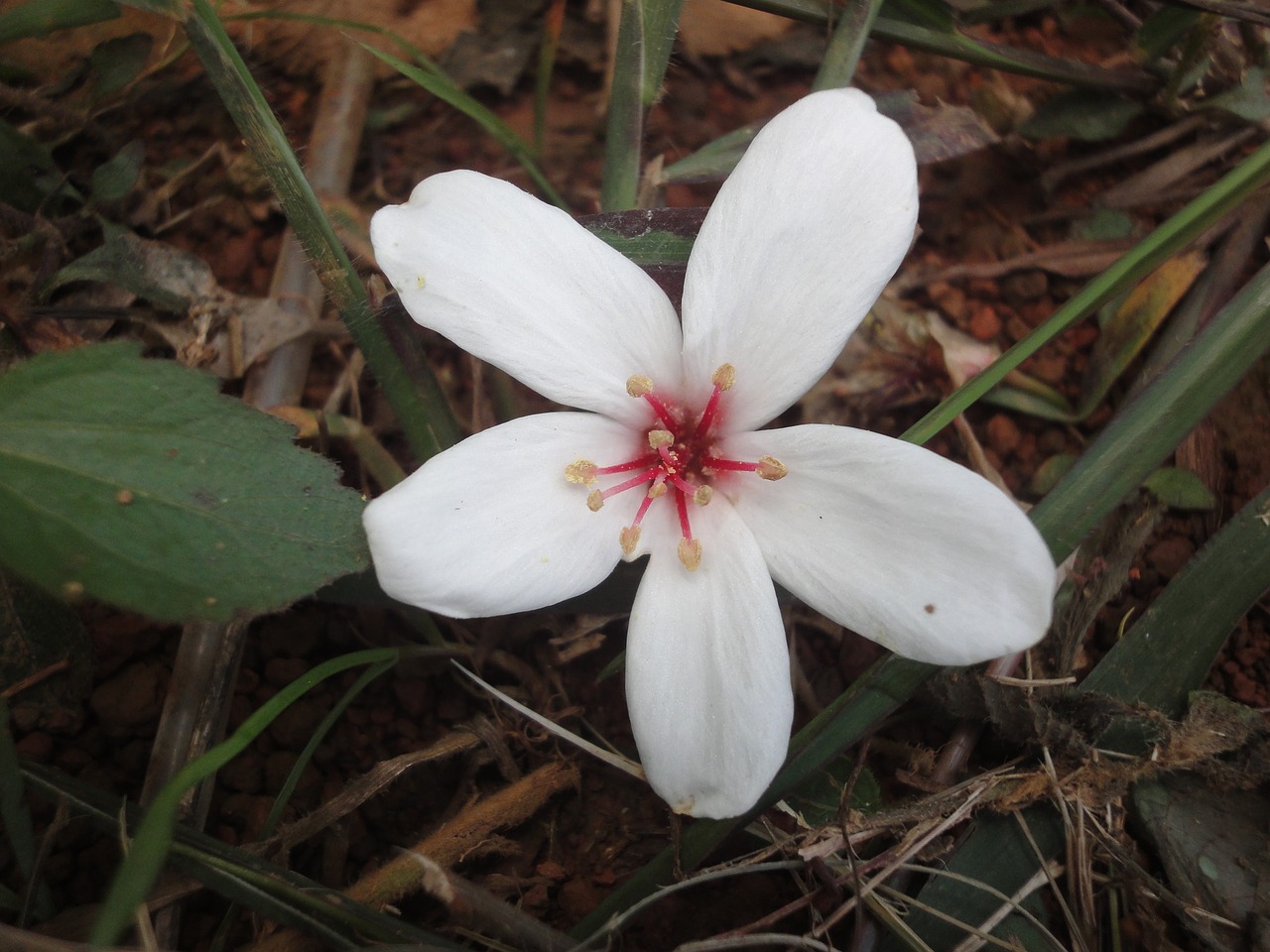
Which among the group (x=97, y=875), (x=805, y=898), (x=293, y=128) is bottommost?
(x=97, y=875)

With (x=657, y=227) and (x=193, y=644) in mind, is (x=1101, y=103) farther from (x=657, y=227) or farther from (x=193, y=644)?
(x=193, y=644)

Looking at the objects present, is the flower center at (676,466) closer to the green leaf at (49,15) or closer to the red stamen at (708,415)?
the red stamen at (708,415)

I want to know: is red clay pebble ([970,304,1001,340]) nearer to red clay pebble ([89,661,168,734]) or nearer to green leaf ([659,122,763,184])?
green leaf ([659,122,763,184])

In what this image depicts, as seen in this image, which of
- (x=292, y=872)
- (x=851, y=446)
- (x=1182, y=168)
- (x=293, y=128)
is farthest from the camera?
(x=293, y=128)

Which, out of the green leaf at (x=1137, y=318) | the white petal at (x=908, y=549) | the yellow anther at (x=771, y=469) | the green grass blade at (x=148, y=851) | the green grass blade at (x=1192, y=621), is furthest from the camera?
the green leaf at (x=1137, y=318)

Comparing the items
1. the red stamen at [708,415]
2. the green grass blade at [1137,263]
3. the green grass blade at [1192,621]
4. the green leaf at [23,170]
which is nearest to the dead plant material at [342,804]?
the red stamen at [708,415]

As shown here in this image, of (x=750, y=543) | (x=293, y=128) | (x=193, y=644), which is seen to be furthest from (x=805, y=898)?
(x=293, y=128)
